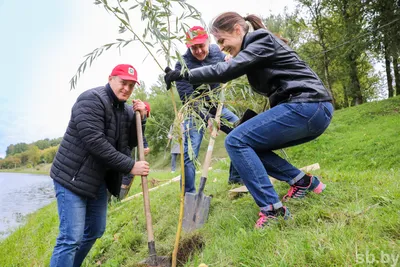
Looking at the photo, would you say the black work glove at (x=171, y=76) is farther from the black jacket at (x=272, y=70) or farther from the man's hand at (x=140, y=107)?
the man's hand at (x=140, y=107)

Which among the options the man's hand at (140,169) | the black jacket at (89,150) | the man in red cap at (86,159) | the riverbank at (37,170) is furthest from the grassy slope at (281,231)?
the riverbank at (37,170)

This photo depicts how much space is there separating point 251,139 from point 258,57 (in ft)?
2.11

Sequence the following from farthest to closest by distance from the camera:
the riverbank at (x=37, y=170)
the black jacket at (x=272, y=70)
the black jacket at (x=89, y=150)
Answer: the riverbank at (x=37, y=170) → the black jacket at (x=89, y=150) → the black jacket at (x=272, y=70)

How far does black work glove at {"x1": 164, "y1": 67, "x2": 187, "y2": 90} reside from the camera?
7.38ft

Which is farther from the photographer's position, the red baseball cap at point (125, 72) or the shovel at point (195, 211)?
the shovel at point (195, 211)

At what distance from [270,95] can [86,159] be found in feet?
5.59

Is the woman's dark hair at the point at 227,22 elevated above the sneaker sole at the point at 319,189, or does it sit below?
above

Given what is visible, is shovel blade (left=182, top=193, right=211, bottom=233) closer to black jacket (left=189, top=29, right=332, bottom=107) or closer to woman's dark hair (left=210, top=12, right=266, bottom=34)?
black jacket (left=189, top=29, right=332, bottom=107)

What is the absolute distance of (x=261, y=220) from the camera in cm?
232

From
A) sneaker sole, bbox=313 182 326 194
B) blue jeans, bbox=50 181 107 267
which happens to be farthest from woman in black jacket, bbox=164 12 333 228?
blue jeans, bbox=50 181 107 267

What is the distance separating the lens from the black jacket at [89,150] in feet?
8.25

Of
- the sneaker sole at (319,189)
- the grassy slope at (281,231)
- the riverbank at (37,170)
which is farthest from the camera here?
the riverbank at (37,170)

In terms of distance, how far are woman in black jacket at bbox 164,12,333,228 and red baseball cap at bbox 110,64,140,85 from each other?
0.66m

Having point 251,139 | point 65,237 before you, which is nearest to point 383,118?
point 251,139
